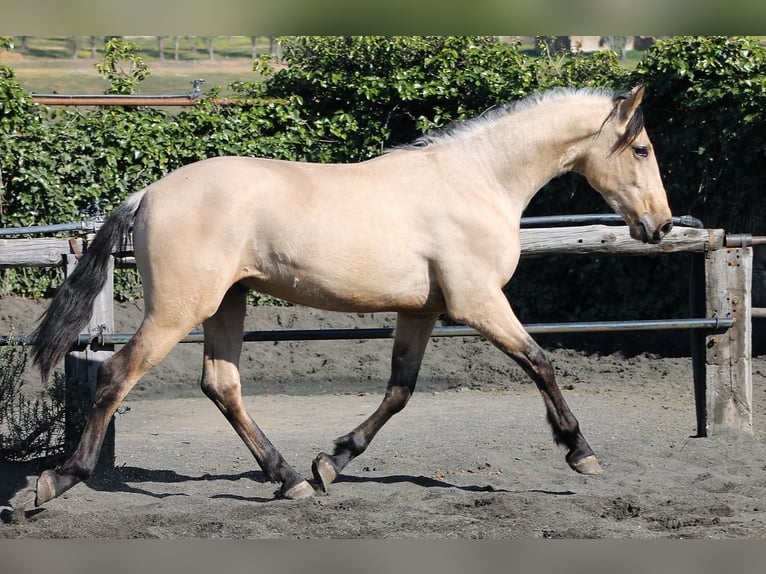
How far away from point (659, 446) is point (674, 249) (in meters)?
1.24

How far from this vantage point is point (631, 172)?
485 centimetres

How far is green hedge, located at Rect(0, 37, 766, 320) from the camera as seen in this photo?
9266mm

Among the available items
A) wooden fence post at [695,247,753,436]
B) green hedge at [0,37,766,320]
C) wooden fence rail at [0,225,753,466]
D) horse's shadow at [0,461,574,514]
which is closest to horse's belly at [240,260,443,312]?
horse's shadow at [0,461,574,514]

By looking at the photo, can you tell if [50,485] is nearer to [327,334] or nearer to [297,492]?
[297,492]

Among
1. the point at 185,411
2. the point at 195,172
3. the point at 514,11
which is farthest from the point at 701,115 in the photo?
the point at 514,11

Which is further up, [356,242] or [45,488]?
[356,242]

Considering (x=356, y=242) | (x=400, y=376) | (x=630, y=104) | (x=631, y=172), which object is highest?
(x=630, y=104)

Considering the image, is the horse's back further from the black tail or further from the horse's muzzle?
the horse's muzzle

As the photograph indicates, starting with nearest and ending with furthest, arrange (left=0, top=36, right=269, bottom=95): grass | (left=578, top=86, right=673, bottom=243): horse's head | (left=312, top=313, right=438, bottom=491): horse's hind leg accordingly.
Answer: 1. (left=578, top=86, right=673, bottom=243): horse's head
2. (left=312, top=313, right=438, bottom=491): horse's hind leg
3. (left=0, top=36, right=269, bottom=95): grass

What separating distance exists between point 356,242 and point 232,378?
3.45 ft

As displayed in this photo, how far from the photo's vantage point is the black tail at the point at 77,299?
4602mm

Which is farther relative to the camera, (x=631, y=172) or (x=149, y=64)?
(x=149, y=64)

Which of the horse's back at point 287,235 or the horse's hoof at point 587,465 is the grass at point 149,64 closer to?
the horse's back at point 287,235

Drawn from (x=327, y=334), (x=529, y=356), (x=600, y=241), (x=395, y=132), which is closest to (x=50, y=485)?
(x=327, y=334)
